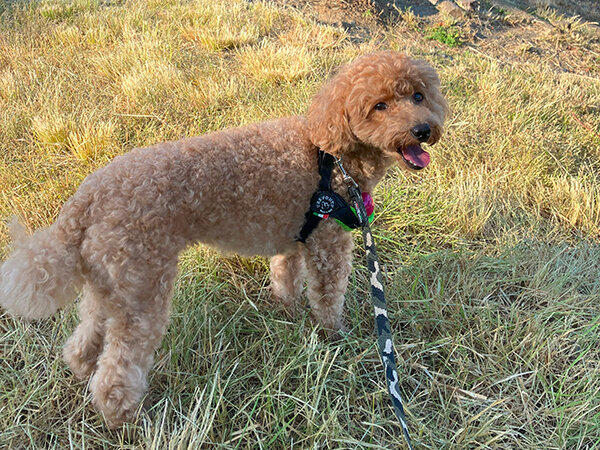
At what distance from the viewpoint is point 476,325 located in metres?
2.69

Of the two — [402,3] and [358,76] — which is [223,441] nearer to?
[358,76]

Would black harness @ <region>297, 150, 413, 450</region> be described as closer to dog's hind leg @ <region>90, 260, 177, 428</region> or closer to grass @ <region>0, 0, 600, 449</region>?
grass @ <region>0, 0, 600, 449</region>

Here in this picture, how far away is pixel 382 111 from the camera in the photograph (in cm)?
227

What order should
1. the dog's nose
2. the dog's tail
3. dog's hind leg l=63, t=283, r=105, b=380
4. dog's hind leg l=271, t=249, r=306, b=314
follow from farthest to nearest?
dog's hind leg l=271, t=249, r=306, b=314, dog's hind leg l=63, t=283, r=105, b=380, the dog's nose, the dog's tail

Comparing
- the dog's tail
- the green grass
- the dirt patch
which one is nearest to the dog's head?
the dog's tail

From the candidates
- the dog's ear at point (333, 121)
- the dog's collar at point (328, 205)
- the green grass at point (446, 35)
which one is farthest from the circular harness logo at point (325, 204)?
the green grass at point (446, 35)

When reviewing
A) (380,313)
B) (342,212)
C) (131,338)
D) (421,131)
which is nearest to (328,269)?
(342,212)

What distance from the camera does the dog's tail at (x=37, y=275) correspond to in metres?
1.72

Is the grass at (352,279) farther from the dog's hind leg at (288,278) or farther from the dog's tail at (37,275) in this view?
the dog's tail at (37,275)

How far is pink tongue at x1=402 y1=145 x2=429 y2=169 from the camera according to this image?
2.18 meters

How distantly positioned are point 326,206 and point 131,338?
117 centimetres

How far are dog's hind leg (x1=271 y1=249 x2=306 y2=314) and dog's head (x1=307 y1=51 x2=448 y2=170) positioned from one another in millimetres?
855

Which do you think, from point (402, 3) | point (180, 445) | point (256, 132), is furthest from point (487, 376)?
point (402, 3)

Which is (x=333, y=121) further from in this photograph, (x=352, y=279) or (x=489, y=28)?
(x=489, y=28)
